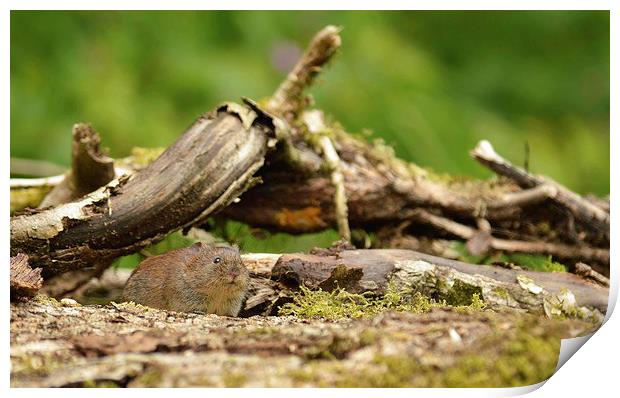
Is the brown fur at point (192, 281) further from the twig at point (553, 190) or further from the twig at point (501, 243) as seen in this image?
the twig at point (553, 190)

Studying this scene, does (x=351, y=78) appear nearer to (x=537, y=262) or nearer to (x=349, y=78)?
(x=349, y=78)

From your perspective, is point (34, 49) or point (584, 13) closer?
point (584, 13)

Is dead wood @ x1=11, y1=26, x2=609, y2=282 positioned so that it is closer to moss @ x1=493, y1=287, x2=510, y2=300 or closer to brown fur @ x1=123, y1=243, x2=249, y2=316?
brown fur @ x1=123, y1=243, x2=249, y2=316

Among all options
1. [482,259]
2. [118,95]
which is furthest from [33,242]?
[118,95]

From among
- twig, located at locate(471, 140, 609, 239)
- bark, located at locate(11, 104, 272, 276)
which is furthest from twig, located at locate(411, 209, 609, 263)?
bark, located at locate(11, 104, 272, 276)

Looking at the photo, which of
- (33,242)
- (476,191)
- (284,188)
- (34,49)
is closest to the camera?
(33,242)

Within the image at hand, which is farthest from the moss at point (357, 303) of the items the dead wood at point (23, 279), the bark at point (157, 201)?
the dead wood at point (23, 279)
